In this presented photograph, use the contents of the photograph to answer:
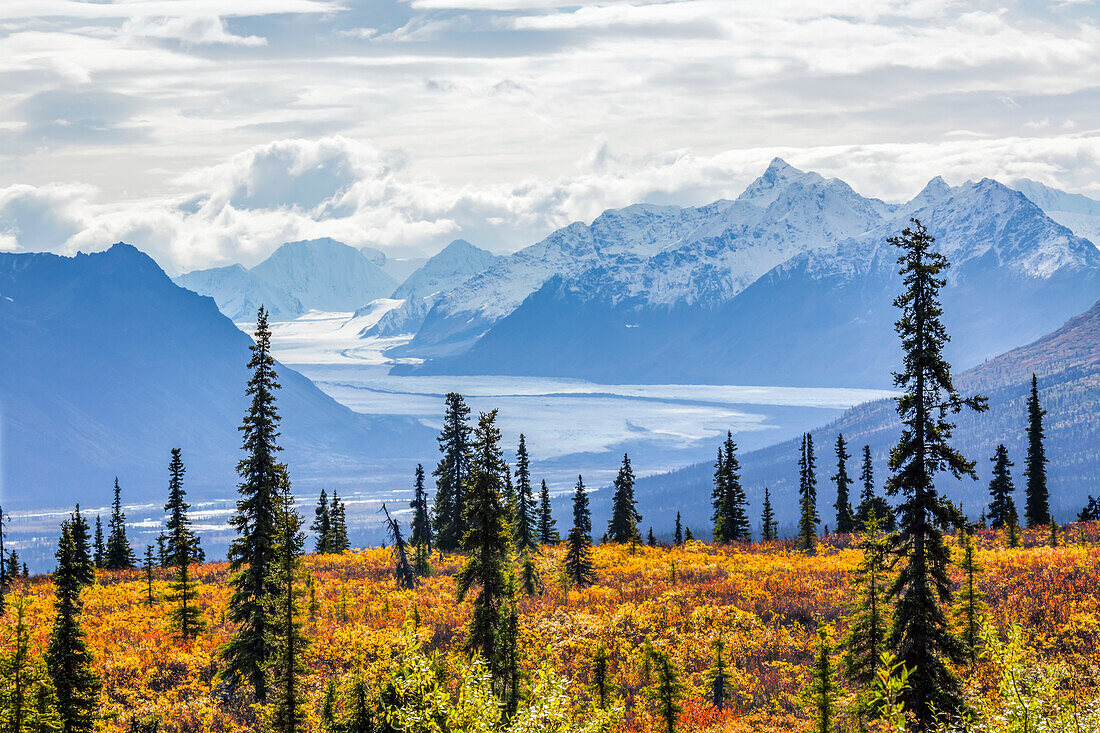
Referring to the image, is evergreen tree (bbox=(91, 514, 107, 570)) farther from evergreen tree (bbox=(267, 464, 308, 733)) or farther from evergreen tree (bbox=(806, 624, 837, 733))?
evergreen tree (bbox=(806, 624, 837, 733))

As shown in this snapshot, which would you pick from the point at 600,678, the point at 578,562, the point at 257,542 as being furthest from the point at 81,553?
the point at 600,678

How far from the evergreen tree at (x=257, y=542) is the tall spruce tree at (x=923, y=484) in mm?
22108

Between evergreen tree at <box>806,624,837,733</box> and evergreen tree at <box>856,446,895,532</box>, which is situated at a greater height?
evergreen tree at <box>856,446,895,532</box>

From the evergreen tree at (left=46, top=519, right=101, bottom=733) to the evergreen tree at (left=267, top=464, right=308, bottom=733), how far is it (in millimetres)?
5763

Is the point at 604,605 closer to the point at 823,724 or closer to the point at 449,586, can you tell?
the point at 449,586

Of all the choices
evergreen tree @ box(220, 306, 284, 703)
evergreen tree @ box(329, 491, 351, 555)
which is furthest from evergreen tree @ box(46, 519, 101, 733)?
evergreen tree @ box(329, 491, 351, 555)

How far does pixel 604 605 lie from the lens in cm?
4631

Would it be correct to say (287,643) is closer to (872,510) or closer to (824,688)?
(824,688)

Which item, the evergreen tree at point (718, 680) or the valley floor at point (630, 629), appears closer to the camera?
the valley floor at point (630, 629)

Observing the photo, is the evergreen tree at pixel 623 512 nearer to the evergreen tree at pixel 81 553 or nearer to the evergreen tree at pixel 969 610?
the evergreen tree at pixel 81 553

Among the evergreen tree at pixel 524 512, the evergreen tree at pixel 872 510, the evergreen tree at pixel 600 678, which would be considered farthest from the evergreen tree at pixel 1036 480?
the evergreen tree at pixel 600 678

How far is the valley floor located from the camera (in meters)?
33.9

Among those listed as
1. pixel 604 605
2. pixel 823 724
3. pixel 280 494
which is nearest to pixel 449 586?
pixel 604 605

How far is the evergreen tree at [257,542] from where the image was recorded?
37375mm
